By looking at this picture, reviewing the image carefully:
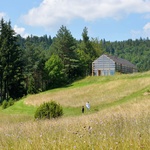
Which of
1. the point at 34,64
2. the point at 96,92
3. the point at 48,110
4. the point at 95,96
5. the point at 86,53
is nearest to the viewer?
the point at 48,110

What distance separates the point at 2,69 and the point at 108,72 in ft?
98.2

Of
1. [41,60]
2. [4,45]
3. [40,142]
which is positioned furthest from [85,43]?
[40,142]

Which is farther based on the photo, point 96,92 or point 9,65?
point 9,65

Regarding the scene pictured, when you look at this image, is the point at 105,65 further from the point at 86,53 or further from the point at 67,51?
the point at 86,53

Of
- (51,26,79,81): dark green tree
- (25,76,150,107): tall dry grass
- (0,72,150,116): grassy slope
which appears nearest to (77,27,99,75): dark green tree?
(51,26,79,81): dark green tree

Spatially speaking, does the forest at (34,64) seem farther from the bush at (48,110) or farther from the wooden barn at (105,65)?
the bush at (48,110)

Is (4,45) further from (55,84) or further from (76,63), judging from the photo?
(76,63)

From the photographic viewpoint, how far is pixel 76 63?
83.4 m

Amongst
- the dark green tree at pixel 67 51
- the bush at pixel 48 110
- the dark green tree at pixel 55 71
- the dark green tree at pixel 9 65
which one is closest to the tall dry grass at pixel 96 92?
the dark green tree at pixel 9 65

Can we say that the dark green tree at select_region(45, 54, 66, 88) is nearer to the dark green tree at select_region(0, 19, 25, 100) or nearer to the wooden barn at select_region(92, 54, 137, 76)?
the dark green tree at select_region(0, 19, 25, 100)

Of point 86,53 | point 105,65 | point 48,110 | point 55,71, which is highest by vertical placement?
point 86,53

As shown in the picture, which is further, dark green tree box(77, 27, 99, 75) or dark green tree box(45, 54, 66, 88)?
dark green tree box(77, 27, 99, 75)

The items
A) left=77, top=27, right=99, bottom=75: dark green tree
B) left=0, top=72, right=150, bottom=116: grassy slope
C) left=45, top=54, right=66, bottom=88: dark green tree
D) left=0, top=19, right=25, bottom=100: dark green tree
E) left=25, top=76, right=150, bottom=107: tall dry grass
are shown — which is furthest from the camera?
left=77, top=27, right=99, bottom=75: dark green tree

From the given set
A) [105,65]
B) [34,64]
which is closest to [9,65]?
[34,64]
